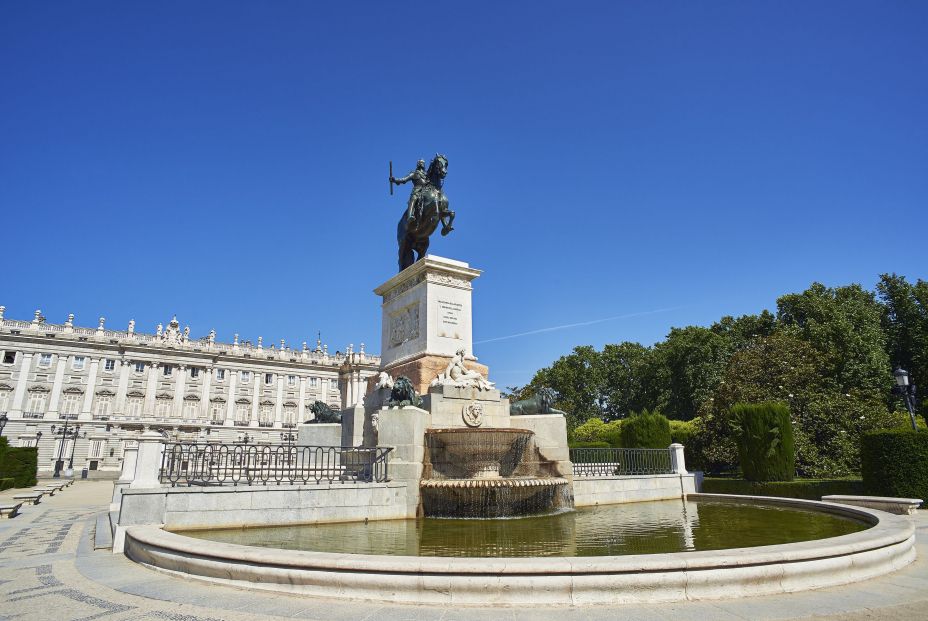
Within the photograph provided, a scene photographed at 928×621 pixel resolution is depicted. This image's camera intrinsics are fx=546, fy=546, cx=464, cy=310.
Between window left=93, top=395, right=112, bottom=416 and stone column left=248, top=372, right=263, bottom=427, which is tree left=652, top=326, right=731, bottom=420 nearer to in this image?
stone column left=248, top=372, right=263, bottom=427


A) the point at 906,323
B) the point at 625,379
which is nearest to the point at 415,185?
the point at 906,323

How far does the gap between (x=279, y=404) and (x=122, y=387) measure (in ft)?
79.3

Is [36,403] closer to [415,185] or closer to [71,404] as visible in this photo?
[71,404]

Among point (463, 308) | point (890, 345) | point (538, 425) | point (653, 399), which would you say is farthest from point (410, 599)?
point (653, 399)

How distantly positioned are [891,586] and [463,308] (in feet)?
44.3

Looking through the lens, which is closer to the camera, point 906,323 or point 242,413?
point 906,323

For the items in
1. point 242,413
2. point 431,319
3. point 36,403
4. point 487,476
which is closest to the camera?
point 487,476

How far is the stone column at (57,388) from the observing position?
78.6 metres

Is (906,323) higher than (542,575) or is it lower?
higher

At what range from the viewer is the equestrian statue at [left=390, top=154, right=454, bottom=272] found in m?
20.0

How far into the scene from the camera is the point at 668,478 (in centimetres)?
1822

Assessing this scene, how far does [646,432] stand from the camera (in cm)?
2766

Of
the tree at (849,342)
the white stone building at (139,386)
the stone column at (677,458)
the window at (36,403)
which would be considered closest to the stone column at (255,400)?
the white stone building at (139,386)

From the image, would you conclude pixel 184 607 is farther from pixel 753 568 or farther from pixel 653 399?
pixel 653 399
